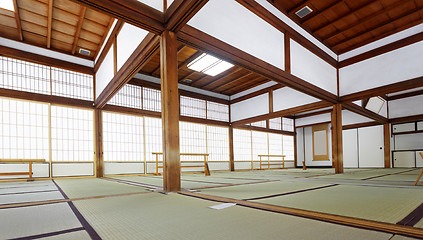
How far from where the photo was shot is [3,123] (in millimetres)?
4855

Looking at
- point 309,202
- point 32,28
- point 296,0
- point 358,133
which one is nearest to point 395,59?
point 296,0

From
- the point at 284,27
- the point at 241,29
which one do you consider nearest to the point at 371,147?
the point at 284,27

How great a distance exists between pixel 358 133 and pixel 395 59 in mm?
5802

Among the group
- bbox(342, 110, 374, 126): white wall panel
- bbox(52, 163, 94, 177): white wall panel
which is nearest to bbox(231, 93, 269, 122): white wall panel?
bbox(342, 110, 374, 126): white wall panel

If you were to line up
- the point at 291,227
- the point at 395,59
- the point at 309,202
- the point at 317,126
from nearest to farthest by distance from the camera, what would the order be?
the point at 291,227, the point at 309,202, the point at 395,59, the point at 317,126

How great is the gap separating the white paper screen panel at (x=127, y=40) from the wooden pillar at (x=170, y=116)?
32.4 inches

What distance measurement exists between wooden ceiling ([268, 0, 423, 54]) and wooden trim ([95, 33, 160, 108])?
2469 millimetres

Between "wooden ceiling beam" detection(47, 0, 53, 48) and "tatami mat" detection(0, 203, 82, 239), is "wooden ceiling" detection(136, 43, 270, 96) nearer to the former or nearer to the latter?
"wooden ceiling beam" detection(47, 0, 53, 48)

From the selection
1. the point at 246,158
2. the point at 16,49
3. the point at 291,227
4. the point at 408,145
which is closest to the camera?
the point at 291,227

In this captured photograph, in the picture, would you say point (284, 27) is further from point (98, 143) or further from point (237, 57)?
point (98, 143)

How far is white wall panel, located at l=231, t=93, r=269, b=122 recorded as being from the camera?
7555 millimetres

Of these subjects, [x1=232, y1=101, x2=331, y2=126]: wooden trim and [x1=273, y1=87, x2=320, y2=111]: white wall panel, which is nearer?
[x1=232, y1=101, x2=331, y2=126]: wooden trim

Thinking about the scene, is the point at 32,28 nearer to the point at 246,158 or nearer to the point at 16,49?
the point at 16,49

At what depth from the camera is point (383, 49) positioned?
15.5ft
